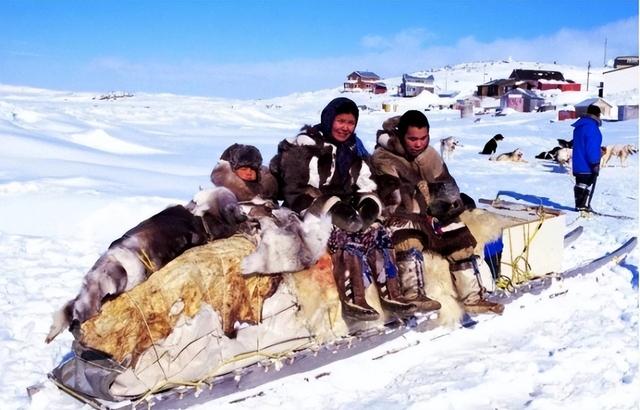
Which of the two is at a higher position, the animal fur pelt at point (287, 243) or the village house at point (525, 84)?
the village house at point (525, 84)

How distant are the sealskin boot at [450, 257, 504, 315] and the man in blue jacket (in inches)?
156

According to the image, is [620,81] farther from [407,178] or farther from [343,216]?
[343,216]

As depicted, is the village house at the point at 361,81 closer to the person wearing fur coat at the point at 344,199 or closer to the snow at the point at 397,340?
the snow at the point at 397,340

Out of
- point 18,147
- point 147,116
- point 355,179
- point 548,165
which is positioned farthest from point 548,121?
point 355,179

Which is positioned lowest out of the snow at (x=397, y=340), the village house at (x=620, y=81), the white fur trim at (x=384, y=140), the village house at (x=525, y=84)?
the snow at (x=397, y=340)

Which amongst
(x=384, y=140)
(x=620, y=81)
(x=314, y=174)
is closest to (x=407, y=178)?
(x=384, y=140)

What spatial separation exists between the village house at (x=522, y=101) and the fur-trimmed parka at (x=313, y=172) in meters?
36.9

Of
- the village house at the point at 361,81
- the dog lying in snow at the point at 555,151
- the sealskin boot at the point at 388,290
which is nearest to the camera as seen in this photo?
the sealskin boot at the point at 388,290

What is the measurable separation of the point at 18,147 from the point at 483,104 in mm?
35995

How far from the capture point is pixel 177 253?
9.21 ft

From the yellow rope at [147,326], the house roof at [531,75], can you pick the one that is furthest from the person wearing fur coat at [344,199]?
the house roof at [531,75]

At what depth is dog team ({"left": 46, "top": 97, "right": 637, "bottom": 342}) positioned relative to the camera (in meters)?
2.98

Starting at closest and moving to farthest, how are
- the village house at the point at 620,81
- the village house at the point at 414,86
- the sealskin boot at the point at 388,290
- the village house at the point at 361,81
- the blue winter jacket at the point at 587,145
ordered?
the sealskin boot at the point at 388,290
the blue winter jacket at the point at 587,145
the village house at the point at 620,81
the village house at the point at 414,86
the village house at the point at 361,81

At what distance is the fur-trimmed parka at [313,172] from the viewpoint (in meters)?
3.39
